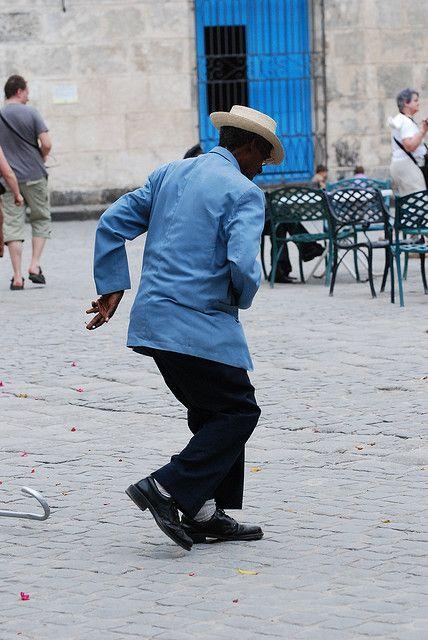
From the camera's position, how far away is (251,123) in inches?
209

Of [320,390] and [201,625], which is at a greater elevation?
[201,625]

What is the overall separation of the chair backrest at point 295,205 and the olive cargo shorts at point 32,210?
2.18 metres

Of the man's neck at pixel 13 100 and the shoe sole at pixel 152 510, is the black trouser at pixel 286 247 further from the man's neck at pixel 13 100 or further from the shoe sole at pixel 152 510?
the shoe sole at pixel 152 510

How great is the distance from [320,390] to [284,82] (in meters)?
15.0

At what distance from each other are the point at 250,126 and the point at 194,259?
1.74ft

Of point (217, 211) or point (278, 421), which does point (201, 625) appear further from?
point (278, 421)

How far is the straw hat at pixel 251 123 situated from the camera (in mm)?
5301

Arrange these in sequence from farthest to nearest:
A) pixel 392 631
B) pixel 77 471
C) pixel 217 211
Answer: pixel 77 471 < pixel 217 211 < pixel 392 631

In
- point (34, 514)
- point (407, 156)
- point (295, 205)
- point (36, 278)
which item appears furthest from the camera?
point (407, 156)

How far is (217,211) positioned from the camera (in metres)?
5.23

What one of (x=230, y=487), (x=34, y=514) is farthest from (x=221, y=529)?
(x=34, y=514)

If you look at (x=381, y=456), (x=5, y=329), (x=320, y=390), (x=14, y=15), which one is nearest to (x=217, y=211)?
(x=381, y=456)

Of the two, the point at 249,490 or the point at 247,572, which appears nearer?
the point at 247,572

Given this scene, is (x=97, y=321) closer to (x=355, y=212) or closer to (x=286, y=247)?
(x=355, y=212)
